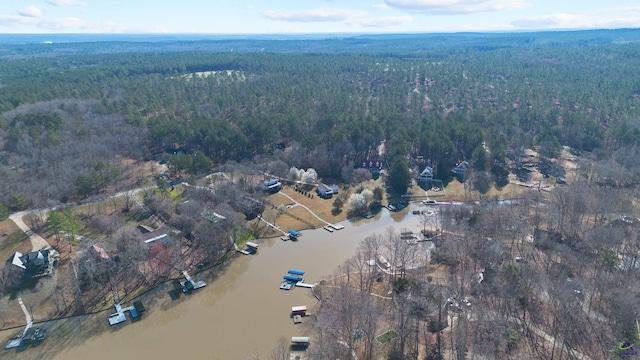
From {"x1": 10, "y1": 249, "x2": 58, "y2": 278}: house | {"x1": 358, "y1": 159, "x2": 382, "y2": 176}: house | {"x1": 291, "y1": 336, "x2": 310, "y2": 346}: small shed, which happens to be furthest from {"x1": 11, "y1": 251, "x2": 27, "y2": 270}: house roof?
{"x1": 358, "y1": 159, "x2": 382, "y2": 176}: house

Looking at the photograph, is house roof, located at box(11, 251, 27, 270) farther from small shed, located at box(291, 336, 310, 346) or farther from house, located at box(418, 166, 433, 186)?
house, located at box(418, 166, 433, 186)

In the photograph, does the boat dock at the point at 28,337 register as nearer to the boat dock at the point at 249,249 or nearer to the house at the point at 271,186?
the boat dock at the point at 249,249

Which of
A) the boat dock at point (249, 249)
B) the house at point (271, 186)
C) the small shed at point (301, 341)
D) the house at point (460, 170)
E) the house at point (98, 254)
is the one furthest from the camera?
the house at point (460, 170)

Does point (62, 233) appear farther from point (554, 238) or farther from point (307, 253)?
point (554, 238)

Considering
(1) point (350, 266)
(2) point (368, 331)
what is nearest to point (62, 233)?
(1) point (350, 266)

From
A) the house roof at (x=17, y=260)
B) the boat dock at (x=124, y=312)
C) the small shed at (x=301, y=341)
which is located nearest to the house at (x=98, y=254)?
the boat dock at (x=124, y=312)

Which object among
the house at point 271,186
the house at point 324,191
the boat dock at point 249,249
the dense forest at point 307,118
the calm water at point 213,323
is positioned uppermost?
the dense forest at point 307,118
